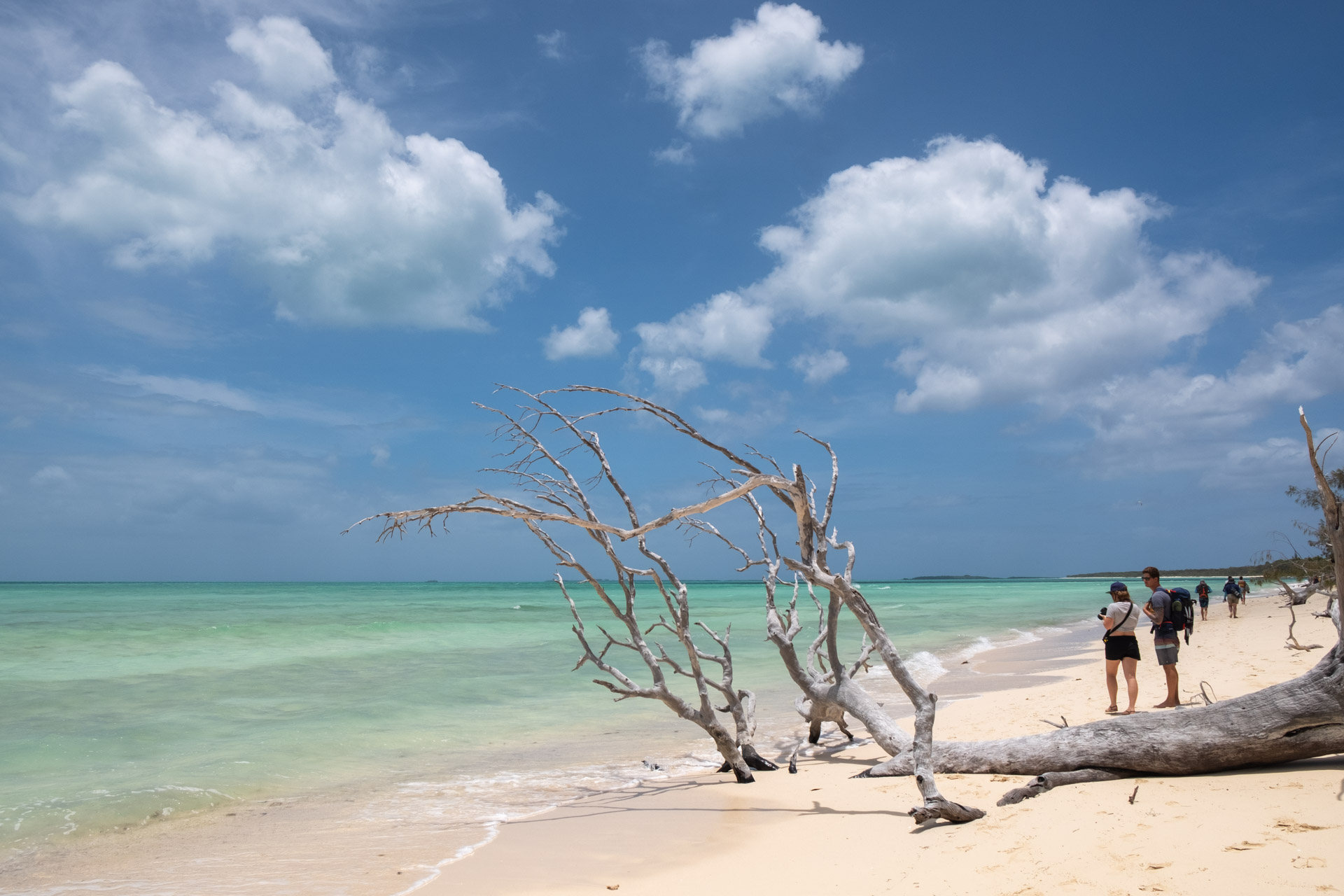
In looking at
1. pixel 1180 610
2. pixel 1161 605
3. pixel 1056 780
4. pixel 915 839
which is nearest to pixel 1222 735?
pixel 1056 780

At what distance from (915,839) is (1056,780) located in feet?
3.25

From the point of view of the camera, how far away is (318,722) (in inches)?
413

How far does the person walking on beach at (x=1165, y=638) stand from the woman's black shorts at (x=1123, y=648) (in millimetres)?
221

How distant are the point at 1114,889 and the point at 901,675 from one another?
1730 millimetres

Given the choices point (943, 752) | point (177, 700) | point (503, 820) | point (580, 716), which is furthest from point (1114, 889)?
point (177, 700)

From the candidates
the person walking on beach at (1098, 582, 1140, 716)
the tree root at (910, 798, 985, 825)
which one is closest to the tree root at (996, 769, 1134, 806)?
the tree root at (910, 798, 985, 825)

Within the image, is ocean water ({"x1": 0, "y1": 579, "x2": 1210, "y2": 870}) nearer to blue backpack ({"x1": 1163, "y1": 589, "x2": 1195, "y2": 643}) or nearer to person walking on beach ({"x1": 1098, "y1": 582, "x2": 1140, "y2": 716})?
person walking on beach ({"x1": 1098, "y1": 582, "x2": 1140, "y2": 716})

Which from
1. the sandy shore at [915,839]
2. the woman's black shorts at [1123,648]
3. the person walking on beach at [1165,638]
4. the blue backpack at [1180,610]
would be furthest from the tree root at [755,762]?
the blue backpack at [1180,610]

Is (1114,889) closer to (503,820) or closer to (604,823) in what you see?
A: (604,823)

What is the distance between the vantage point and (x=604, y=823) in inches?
227

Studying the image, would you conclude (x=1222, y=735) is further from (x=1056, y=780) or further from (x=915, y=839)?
(x=915, y=839)

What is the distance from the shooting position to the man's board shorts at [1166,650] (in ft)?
25.4

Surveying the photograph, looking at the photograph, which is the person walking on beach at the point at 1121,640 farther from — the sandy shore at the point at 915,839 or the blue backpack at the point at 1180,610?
the sandy shore at the point at 915,839

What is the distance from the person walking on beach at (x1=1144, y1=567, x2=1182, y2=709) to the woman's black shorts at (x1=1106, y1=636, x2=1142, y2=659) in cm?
22
